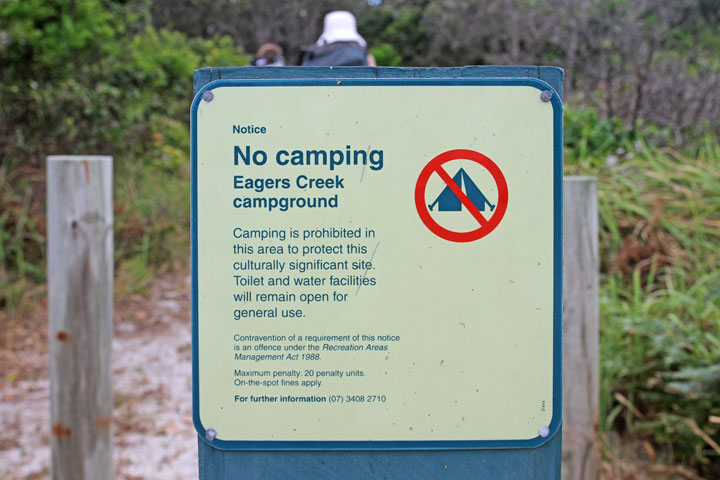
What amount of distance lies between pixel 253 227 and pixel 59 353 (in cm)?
146

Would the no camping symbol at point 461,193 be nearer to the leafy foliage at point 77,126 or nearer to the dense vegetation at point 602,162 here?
the dense vegetation at point 602,162

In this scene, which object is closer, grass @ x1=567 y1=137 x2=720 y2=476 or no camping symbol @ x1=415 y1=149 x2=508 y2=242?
no camping symbol @ x1=415 y1=149 x2=508 y2=242

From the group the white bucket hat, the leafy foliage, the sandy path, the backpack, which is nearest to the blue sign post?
the sandy path

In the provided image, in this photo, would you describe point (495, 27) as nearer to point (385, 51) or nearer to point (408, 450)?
point (385, 51)

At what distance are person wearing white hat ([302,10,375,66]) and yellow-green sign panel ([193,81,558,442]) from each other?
3.02 metres

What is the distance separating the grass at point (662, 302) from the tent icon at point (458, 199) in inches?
67.4

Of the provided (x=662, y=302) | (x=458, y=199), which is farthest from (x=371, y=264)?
(x=662, y=302)

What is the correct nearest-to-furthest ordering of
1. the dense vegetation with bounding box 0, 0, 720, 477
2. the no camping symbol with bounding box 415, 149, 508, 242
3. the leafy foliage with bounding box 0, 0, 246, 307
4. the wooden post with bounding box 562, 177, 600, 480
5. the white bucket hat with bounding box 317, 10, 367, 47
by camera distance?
the no camping symbol with bounding box 415, 149, 508, 242 < the wooden post with bounding box 562, 177, 600, 480 < the dense vegetation with bounding box 0, 0, 720, 477 < the white bucket hat with bounding box 317, 10, 367, 47 < the leafy foliage with bounding box 0, 0, 246, 307

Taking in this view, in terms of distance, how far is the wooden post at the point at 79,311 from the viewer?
2.44 metres

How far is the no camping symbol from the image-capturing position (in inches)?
52.7

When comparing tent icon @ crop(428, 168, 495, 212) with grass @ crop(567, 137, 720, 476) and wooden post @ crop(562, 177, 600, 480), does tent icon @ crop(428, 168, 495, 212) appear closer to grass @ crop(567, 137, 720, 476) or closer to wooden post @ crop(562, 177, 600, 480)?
wooden post @ crop(562, 177, 600, 480)

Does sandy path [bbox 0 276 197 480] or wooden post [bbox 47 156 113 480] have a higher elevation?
wooden post [bbox 47 156 113 480]

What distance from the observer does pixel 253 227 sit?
134cm

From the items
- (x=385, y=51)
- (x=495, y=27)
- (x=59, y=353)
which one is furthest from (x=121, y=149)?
(x=385, y=51)
